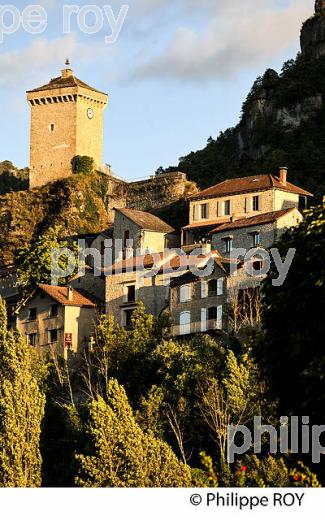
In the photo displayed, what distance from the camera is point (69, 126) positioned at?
9631cm

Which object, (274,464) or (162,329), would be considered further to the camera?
(162,329)

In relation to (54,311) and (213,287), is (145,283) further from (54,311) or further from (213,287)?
(213,287)

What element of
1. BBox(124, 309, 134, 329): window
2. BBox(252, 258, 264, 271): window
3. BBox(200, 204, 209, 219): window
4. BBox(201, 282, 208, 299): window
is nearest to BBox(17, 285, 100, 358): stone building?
BBox(124, 309, 134, 329): window

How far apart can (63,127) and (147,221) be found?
19553 millimetres

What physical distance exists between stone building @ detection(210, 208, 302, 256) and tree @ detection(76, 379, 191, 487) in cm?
1560

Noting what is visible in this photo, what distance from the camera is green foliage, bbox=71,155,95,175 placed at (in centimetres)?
9394

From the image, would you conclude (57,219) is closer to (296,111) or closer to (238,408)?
(296,111)

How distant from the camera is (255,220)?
6944cm

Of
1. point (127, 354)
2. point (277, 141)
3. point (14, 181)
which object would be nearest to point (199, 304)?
point (127, 354)

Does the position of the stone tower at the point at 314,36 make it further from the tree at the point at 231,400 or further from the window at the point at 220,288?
the tree at the point at 231,400

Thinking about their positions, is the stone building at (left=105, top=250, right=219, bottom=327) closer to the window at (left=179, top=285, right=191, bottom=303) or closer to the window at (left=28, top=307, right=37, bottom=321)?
the window at (left=179, top=285, right=191, bottom=303)

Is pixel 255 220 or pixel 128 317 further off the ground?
pixel 255 220
